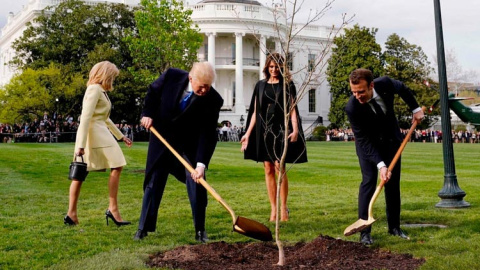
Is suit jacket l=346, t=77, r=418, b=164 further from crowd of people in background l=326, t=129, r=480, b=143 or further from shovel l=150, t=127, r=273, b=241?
crowd of people in background l=326, t=129, r=480, b=143

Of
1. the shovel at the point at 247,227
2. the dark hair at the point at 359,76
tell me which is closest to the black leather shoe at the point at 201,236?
the shovel at the point at 247,227

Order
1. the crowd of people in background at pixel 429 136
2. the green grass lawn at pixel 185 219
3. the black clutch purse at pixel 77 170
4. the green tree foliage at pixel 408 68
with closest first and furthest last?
the green grass lawn at pixel 185 219 → the black clutch purse at pixel 77 170 → the crowd of people in background at pixel 429 136 → the green tree foliage at pixel 408 68

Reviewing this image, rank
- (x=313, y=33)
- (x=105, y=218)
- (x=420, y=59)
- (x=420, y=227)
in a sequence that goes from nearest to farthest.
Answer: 1. (x=420, y=227)
2. (x=105, y=218)
3. (x=420, y=59)
4. (x=313, y=33)

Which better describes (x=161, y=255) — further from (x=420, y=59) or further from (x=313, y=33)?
(x=313, y=33)

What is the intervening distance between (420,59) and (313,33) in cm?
1453

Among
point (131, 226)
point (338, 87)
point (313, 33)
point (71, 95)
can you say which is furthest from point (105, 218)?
point (313, 33)

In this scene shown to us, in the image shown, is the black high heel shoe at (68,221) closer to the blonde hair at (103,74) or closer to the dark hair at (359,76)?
the blonde hair at (103,74)

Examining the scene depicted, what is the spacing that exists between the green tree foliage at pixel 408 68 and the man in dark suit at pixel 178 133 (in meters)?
49.9

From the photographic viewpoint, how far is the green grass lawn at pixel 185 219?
18.1 feet

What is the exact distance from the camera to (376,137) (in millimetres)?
6297

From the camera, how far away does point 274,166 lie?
25.6ft

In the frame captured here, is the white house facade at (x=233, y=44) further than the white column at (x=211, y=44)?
No

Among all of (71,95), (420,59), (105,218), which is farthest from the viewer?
(420,59)

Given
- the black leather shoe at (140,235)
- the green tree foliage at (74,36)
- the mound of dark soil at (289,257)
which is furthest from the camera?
the green tree foliage at (74,36)
